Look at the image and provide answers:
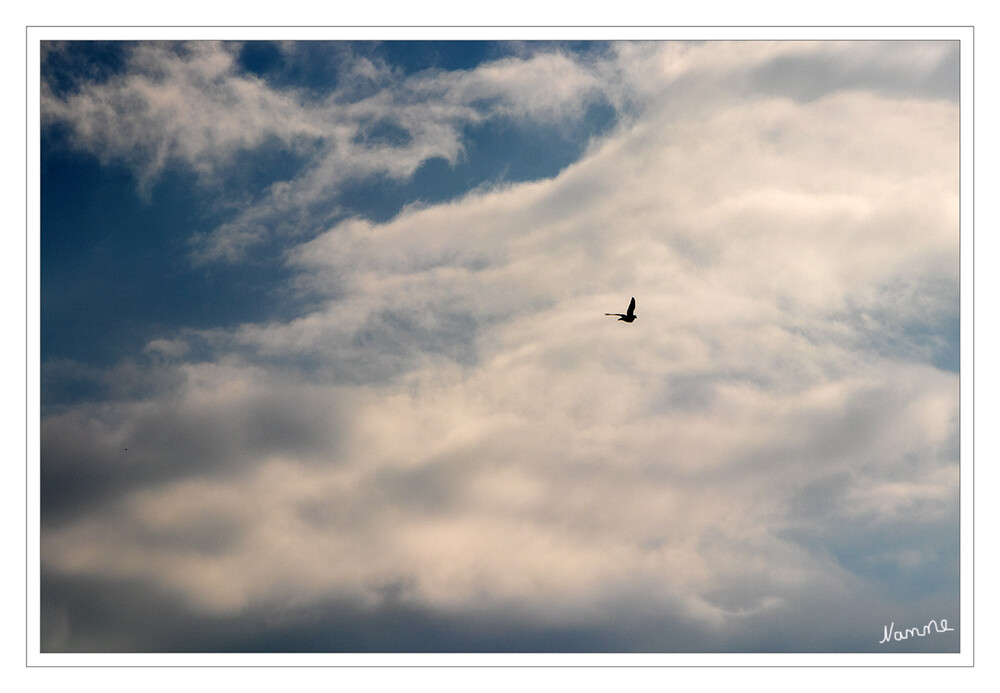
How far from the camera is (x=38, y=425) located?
7950cm

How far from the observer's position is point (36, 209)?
269 feet
